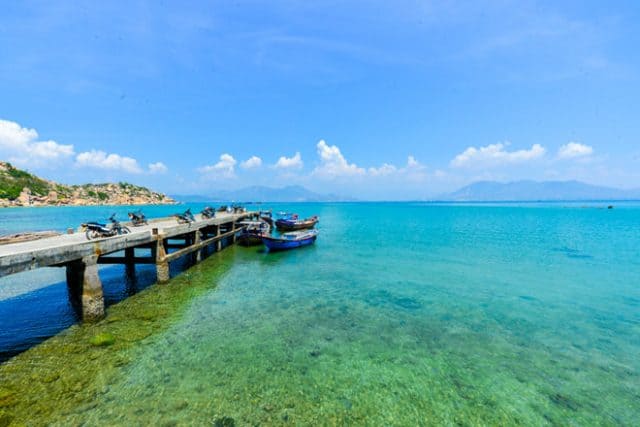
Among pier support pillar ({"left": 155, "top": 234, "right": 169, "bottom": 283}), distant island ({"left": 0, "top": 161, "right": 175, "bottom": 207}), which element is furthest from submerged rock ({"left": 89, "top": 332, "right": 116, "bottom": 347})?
distant island ({"left": 0, "top": 161, "right": 175, "bottom": 207})

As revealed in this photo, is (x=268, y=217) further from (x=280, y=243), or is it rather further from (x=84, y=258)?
(x=84, y=258)

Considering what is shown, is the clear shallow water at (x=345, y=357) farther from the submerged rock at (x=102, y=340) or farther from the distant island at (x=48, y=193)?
the distant island at (x=48, y=193)

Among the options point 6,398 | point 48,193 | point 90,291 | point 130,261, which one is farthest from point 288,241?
point 48,193

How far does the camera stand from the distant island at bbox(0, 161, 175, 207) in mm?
107625

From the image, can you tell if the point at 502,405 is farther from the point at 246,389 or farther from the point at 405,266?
the point at 405,266

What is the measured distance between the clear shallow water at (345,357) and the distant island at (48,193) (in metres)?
140

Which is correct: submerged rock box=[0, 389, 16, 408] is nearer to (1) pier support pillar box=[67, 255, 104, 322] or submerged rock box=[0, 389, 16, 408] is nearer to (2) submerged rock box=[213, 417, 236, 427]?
(1) pier support pillar box=[67, 255, 104, 322]

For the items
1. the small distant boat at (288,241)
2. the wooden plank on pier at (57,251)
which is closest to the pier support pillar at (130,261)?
the wooden plank on pier at (57,251)

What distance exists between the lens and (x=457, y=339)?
11.1m

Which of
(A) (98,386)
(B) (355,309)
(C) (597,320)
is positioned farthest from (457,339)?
(A) (98,386)

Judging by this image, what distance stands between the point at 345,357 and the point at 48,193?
168 m

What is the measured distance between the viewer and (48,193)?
12412 cm

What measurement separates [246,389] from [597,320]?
15976 millimetres

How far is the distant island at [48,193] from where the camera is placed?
10762 cm
